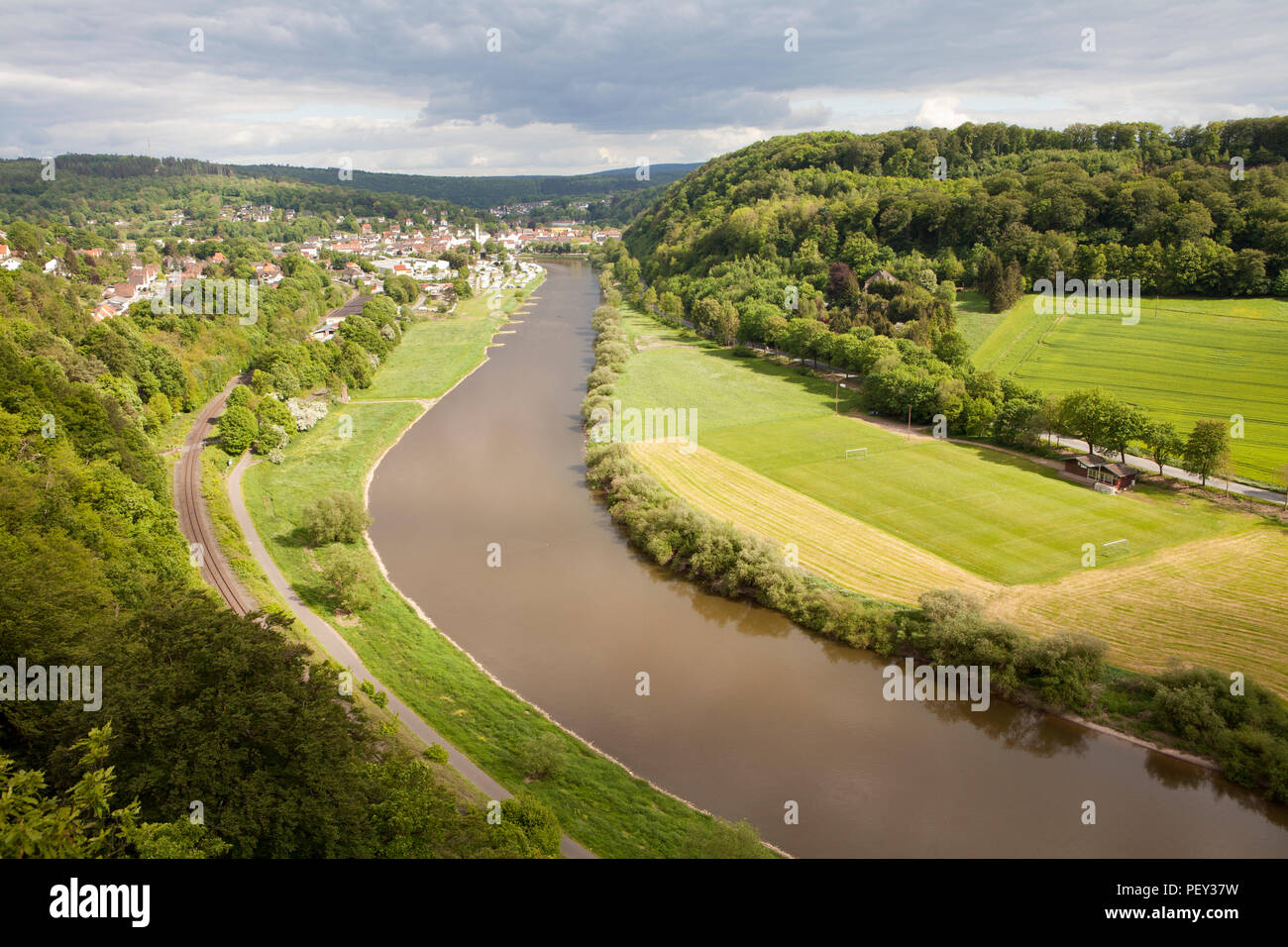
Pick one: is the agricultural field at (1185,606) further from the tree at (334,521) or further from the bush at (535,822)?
the tree at (334,521)

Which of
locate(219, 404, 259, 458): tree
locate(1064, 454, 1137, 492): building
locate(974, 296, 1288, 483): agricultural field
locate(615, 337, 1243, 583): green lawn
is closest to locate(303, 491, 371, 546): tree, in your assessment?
locate(219, 404, 259, 458): tree

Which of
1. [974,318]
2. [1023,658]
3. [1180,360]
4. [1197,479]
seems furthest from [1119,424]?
[974,318]

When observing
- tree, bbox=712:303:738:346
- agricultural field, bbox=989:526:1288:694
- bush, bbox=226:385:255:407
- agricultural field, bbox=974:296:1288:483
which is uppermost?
tree, bbox=712:303:738:346

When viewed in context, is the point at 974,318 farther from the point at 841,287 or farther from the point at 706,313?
the point at 706,313

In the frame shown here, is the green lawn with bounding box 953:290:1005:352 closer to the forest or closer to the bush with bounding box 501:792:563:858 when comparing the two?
the bush with bounding box 501:792:563:858

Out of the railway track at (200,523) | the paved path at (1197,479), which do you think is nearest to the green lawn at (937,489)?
the paved path at (1197,479)
